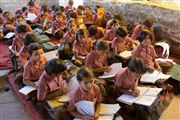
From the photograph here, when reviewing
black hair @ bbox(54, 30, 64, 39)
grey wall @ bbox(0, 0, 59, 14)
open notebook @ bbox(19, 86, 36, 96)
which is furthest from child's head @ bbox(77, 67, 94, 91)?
grey wall @ bbox(0, 0, 59, 14)

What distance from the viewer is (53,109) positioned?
2.52 m

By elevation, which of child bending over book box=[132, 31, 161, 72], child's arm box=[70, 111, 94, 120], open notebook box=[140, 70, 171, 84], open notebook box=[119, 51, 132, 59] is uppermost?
child bending over book box=[132, 31, 161, 72]

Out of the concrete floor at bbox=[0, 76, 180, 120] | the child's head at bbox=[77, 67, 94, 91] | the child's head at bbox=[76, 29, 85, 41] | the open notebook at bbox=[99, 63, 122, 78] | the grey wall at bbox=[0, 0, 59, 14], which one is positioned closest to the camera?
the child's head at bbox=[77, 67, 94, 91]

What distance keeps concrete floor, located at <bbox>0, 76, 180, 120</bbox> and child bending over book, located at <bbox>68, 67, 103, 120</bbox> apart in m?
0.68

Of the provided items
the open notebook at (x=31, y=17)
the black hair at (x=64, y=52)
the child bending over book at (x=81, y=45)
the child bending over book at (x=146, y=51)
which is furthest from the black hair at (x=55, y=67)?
the open notebook at (x=31, y=17)

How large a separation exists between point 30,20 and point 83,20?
1277mm

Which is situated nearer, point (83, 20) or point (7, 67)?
point (7, 67)

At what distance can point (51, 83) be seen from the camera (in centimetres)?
267

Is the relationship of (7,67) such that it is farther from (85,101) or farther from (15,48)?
(85,101)

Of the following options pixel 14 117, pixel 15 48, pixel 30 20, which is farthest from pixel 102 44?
pixel 30 20

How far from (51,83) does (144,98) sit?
3.12 feet

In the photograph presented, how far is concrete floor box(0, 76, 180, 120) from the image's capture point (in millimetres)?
2895

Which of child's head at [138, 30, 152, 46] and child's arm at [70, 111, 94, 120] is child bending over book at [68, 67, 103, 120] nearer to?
child's arm at [70, 111, 94, 120]

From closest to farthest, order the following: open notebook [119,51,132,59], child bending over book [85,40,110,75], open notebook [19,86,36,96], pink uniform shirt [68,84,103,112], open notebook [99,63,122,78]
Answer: pink uniform shirt [68,84,103,112] → open notebook [19,86,36,96] → open notebook [99,63,122,78] → child bending over book [85,40,110,75] → open notebook [119,51,132,59]
